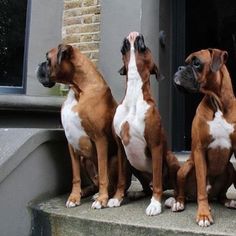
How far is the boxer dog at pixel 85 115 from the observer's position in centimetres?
358

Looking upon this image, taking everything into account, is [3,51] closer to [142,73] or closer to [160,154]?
[142,73]

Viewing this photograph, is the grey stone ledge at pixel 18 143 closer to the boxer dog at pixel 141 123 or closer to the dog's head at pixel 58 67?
the dog's head at pixel 58 67

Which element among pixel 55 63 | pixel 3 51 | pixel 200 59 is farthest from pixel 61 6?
pixel 200 59

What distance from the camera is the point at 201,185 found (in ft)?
10.5

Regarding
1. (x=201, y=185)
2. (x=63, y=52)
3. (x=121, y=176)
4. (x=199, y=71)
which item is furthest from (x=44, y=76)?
(x=201, y=185)

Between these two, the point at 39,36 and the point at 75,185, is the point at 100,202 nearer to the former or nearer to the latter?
the point at 75,185

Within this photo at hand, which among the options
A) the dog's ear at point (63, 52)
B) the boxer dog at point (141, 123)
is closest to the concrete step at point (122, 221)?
the boxer dog at point (141, 123)

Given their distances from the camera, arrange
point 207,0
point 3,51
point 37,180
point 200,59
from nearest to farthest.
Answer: point 200,59 < point 37,180 < point 3,51 < point 207,0

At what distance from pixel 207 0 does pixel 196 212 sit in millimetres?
3709

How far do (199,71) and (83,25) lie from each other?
2.39 m

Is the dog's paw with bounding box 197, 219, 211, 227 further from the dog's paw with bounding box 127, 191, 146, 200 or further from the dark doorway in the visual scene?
the dark doorway

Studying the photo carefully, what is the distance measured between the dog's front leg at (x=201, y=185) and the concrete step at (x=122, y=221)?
8 cm

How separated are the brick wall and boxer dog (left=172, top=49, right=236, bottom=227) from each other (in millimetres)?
2096

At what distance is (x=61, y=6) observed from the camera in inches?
208
